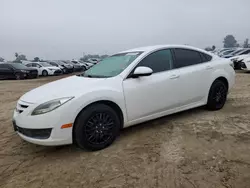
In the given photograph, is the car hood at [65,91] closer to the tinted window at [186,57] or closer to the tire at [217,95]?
the tinted window at [186,57]

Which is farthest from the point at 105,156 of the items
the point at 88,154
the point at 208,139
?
the point at 208,139

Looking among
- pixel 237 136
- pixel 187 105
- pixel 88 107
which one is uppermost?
pixel 88 107

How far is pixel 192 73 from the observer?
3920 millimetres

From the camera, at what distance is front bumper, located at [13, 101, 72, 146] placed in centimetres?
273

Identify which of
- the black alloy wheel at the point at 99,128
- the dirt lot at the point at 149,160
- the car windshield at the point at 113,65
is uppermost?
the car windshield at the point at 113,65

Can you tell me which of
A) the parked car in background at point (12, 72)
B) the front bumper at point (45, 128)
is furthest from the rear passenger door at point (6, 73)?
the front bumper at point (45, 128)

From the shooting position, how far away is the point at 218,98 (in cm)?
442

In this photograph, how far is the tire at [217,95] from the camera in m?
4.30

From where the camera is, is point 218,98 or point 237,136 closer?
point 237,136

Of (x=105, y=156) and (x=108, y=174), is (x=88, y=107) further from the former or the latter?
(x=108, y=174)

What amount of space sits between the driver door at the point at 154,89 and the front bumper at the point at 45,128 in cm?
100

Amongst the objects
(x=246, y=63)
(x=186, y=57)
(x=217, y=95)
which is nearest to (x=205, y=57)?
(x=186, y=57)

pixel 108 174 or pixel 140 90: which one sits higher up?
pixel 140 90

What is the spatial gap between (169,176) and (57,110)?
5.24 feet
